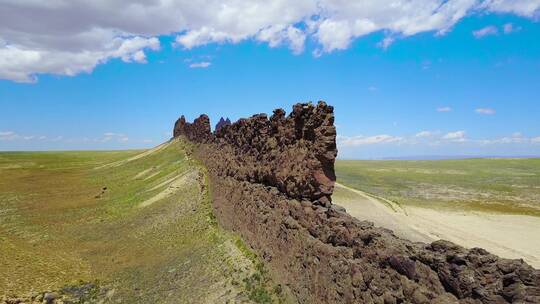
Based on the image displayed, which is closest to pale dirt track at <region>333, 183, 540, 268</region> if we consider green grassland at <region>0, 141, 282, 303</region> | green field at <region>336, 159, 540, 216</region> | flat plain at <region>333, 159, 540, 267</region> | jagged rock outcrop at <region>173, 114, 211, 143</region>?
flat plain at <region>333, 159, 540, 267</region>

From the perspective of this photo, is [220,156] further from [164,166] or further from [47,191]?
[47,191]

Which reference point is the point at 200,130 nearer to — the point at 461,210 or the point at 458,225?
the point at 458,225

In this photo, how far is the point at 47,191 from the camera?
6109 centimetres

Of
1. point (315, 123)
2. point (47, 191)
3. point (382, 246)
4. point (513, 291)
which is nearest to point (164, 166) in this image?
point (47, 191)

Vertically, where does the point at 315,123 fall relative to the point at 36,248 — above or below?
above

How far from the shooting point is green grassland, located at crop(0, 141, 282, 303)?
21781 millimetres

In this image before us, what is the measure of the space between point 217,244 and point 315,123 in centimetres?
1171

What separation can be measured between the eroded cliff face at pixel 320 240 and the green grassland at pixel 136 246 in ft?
5.59

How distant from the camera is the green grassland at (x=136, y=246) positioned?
21.8 meters

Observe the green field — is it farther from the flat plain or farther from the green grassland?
the green grassland

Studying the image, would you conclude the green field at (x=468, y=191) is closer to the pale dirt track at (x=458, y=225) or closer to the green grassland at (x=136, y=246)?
the pale dirt track at (x=458, y=225)

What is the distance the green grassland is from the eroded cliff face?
1.71 m

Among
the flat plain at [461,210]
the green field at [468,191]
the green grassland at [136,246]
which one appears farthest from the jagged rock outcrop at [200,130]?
the green field at [468,191]

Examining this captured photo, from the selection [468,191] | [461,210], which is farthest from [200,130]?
[468,191]
